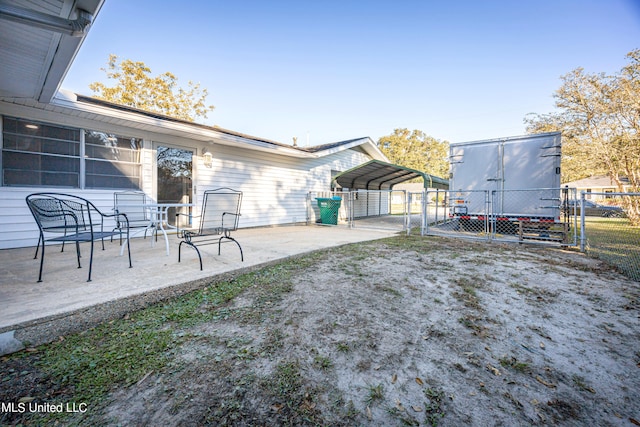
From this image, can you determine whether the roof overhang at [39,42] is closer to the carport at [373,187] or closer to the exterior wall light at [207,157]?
the exterior wall light at [207,157]

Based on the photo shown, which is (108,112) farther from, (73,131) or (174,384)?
(174,384)

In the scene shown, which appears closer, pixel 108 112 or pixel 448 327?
pixel 448 327

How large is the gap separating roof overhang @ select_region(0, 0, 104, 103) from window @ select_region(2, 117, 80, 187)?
705mm

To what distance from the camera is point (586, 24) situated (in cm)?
1015

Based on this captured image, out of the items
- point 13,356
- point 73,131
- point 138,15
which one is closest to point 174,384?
point 13,356

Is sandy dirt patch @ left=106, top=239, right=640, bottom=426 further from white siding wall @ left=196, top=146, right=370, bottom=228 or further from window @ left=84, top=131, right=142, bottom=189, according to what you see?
white siding wall @ left=196, top=146, right=370, bottom=228

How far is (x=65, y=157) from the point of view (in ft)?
17.2

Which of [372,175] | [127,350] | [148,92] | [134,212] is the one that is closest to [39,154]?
[134,212]

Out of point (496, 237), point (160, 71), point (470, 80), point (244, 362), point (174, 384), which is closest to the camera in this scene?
point (174, 384)

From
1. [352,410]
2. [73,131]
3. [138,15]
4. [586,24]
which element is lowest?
[352,410]

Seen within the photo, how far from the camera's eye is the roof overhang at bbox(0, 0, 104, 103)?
2363 millimetres

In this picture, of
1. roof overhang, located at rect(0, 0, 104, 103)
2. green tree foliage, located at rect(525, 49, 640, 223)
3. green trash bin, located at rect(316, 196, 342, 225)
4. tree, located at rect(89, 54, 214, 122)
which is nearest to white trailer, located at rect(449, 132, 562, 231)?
green trash bin, located at rect(316, 196, 342, 225)

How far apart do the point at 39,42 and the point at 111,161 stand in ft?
10.9

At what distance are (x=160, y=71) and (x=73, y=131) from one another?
18245 millimetres
